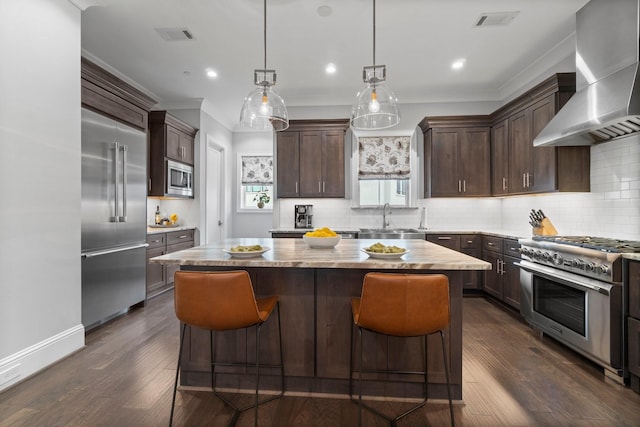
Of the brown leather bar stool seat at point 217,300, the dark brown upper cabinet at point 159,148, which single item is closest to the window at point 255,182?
the dark brown upper cabinet at point 159,148

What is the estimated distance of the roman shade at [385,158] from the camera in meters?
5.19

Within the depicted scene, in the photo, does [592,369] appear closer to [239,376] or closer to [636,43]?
[636,43]

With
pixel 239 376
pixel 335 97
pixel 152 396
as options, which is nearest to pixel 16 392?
pixel 152 396

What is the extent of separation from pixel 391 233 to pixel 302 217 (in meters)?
1.44

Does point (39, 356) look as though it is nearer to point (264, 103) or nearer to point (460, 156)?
point (264, 103)

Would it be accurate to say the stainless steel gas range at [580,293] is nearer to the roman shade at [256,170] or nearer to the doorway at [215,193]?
the doorway at [215,193]

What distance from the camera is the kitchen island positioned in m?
2.04

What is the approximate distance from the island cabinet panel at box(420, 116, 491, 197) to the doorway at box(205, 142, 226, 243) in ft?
12.7

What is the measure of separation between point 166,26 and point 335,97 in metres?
2.65

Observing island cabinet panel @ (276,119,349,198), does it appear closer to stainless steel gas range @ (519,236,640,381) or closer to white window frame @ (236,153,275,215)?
white window frame @ (236,153,275,215)

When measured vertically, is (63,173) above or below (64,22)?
below

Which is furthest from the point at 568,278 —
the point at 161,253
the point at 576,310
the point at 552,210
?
the point at 161,253

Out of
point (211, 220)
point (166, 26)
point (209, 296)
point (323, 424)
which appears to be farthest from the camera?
point (211, 220)

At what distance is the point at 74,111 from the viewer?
2.76 meters
